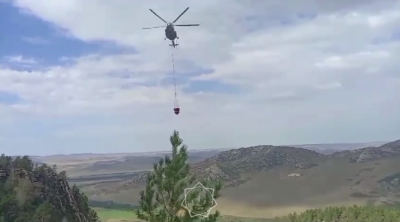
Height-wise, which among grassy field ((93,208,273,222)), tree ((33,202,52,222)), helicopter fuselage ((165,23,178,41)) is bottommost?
grassy field ((93,208,273,222))

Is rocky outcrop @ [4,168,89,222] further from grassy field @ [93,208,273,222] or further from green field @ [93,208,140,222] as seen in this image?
grassy field @ [93,208,273,222]

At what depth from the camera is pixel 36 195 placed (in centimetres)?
8250

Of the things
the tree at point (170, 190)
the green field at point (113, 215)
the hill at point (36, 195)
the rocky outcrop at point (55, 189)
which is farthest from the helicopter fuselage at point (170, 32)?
the green field at point (113, 215)

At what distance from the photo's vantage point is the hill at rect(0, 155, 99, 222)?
75000 millimetres

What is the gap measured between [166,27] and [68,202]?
251 feet

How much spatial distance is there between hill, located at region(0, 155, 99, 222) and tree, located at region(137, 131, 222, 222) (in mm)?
55242

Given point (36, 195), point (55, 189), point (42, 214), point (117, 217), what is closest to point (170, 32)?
point (42, 214)

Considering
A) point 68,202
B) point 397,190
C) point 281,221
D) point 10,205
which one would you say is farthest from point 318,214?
point 397,190

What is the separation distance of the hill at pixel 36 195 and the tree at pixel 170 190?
5524 cm

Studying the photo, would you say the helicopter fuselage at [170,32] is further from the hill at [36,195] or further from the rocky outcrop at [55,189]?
the rocky outcrop at [55,189]

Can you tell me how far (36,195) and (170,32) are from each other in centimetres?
7177

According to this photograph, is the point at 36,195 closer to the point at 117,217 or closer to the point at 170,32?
the point at 117,217

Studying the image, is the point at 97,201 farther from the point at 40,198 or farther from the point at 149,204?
the point at 149,204

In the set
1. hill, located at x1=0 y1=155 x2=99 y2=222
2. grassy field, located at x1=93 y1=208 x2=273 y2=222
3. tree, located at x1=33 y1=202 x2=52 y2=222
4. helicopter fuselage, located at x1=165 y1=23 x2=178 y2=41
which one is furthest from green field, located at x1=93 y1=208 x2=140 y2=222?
helicopter fuselage, located at x1=165 y1=23 x2=178 y2=41
